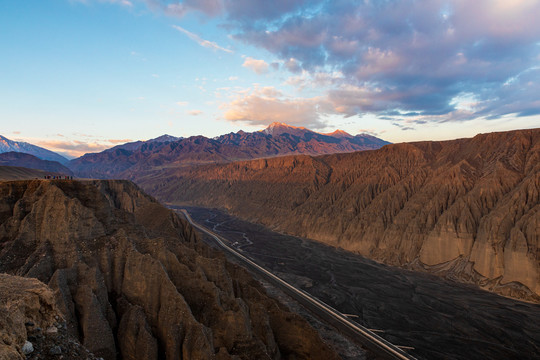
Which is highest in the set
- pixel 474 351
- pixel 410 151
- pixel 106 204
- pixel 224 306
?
pixel 410 151

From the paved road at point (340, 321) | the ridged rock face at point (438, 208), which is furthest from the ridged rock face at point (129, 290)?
the ridged rock face at point (438, 208)

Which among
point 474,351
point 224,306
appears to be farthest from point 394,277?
point 224,306

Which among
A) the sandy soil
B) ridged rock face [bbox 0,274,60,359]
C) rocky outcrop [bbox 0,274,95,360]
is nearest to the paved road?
the sandy soil

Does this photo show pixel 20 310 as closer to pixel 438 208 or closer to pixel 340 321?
pixel 340 321

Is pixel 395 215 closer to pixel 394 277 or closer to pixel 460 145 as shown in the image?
pixel 394 277

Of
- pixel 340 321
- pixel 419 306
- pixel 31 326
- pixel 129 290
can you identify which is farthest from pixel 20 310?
pixel 419 306

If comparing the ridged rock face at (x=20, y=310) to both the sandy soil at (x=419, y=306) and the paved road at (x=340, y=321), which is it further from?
the sandy soil at (x=419, y=306)
